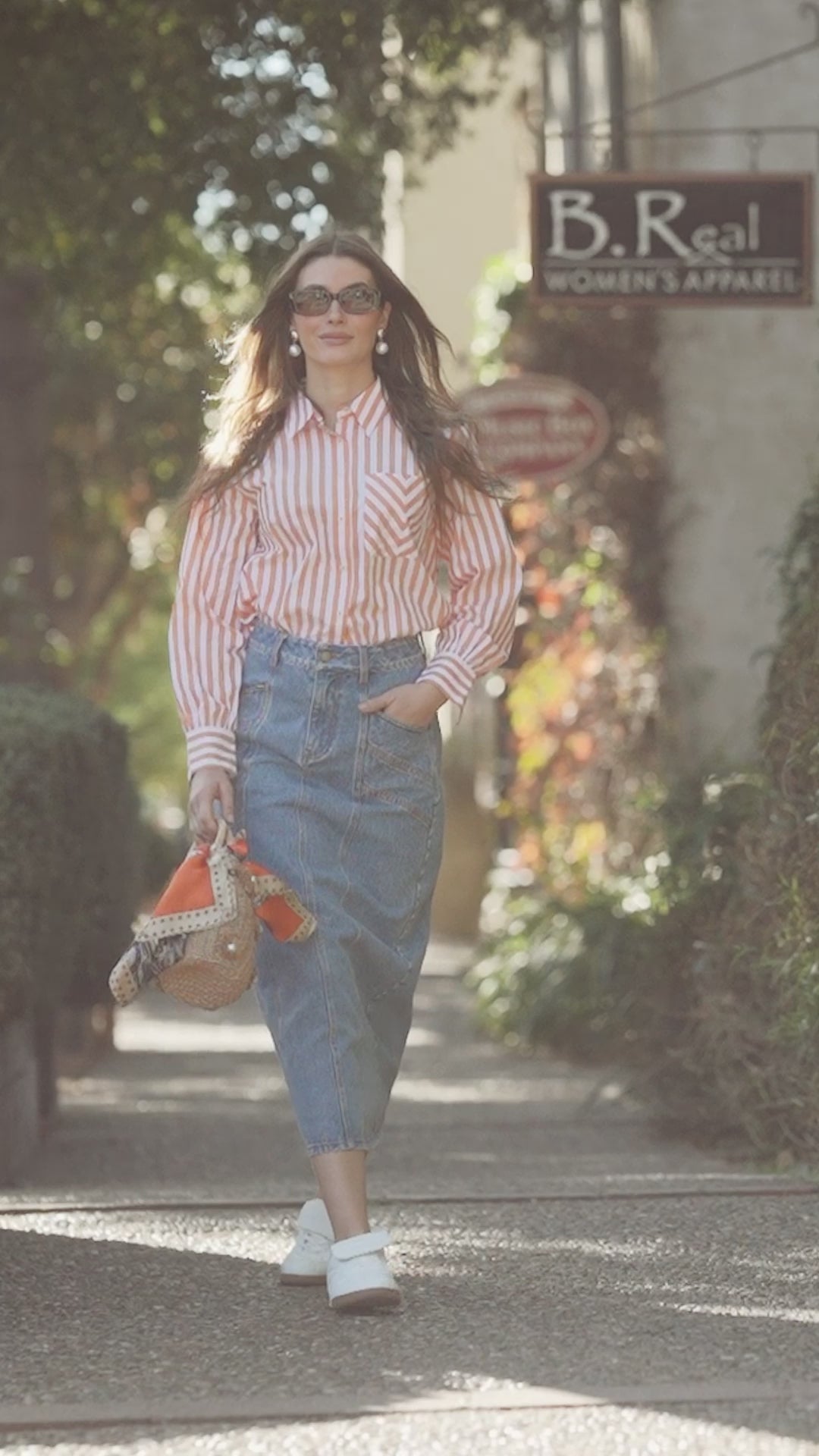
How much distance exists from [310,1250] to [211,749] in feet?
2.99

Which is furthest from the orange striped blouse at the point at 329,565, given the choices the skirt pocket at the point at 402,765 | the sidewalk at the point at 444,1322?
the sidewalk at the point at 444,1322

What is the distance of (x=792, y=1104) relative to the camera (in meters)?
6.51

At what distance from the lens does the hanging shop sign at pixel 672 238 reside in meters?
8.65

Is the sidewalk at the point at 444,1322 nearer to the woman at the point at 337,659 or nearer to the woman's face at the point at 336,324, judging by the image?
the woman at the point at 337,659

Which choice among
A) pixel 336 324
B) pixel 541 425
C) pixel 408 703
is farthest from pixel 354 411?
pixel 541 425

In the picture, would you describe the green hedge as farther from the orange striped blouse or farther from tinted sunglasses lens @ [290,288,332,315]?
tinted sunglasses lens @ [290,288,332,315]

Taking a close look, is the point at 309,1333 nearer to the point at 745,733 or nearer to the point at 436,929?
the point at 745,733

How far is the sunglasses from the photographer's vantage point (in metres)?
4.80

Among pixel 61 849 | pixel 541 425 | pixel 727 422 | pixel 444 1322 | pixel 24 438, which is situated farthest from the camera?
pixel 24 438

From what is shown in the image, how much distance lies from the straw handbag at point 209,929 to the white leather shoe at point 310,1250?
17.9 inches

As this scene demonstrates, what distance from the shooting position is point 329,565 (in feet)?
15.5

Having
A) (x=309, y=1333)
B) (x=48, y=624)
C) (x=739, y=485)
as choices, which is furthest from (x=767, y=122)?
(x=309, y=1333)

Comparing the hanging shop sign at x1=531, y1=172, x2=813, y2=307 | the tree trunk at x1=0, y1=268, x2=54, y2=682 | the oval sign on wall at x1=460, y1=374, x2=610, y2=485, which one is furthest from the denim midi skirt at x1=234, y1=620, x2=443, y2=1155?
the tree trunk at x1=0, y1=268, x2=54, y2=682

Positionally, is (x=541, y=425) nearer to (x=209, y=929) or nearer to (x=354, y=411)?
(x=354, y=411)
